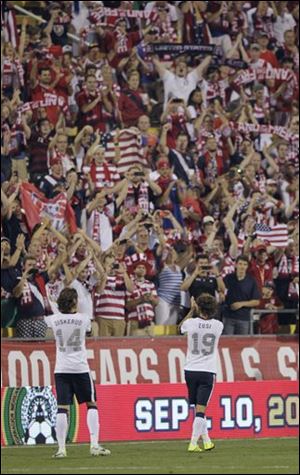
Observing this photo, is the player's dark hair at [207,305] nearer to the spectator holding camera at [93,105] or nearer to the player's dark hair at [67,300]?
the player's dark hair at [67,300]

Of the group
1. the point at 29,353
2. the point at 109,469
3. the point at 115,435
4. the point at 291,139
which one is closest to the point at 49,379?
the point at 29,353

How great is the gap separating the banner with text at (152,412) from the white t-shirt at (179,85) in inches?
472

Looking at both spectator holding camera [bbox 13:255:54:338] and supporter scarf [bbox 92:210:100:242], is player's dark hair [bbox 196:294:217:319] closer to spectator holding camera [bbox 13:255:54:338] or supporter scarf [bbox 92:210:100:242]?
spectator holding camera [bbox 13:255:54:338]

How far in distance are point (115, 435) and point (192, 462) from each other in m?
1.83

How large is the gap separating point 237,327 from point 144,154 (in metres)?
8.93

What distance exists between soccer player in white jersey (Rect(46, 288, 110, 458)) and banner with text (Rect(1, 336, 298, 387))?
7466mm

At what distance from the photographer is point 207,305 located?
34.7 ft

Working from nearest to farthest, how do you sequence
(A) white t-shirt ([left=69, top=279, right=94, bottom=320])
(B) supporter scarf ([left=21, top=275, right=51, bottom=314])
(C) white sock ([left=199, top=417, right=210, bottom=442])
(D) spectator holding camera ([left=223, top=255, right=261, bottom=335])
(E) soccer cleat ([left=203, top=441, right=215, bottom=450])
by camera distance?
(E) soccer cleat ([left=203, top=441, right=215, bottom=450]) → (C) white sock ([left=199, top=417, right=210, bottom=442]) → (B) supporter scarf ([left=21, top=275, right=51, bottom=314]) → (D) spectator holding camera ([left=223, top=255, right=261, bottom=335]) → (A) white t-shirt ([left=69, top=279, right=94, bottom=320])

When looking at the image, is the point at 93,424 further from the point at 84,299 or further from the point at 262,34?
the point at 262,34

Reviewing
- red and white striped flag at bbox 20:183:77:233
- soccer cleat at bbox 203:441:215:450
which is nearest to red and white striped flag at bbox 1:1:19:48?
red and white striped flag at bbox 20:183:77:233

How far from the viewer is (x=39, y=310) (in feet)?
49.4

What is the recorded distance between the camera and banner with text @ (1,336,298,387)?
84.7 feet

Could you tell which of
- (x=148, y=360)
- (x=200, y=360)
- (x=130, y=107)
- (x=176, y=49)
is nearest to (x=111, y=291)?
(x=200, y=360)

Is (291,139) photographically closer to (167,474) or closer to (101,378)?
(101,378)
